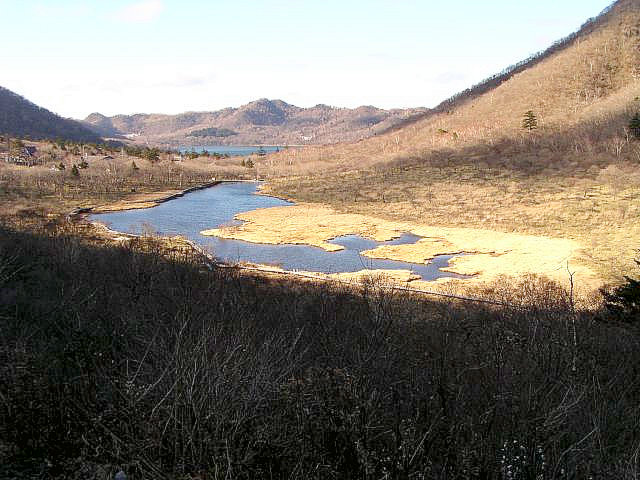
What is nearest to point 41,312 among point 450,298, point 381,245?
point 450,298

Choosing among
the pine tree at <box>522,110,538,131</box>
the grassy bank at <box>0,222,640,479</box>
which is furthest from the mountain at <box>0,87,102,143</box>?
the grassy bank at <box>0,222,640,479</box>

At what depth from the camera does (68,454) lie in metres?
4.93

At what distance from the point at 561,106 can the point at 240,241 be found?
75.9m

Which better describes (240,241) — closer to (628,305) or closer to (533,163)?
(628,305)

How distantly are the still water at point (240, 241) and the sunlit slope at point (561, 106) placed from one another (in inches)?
1570

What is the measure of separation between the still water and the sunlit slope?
1570 inches

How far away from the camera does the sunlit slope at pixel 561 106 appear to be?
7719 centimetres

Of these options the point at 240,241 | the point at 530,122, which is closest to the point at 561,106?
the point at 530,122

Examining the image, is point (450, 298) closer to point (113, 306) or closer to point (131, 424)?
point (113, 306)

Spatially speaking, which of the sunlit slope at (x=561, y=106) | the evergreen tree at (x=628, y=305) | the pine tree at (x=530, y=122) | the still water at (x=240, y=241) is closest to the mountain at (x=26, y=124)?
the sunlit slope at (x=561, y=106)

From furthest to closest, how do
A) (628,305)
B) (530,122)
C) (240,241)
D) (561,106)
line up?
1. (561,106)
2. (530,122)
3. (240,241)
4. (628,305)

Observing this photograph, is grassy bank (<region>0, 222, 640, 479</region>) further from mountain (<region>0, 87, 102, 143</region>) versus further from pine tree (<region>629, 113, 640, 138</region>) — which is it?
mountain (<region>0, 87, 102, 143</region>)

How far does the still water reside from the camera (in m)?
35.3

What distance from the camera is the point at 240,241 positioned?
144 feet
